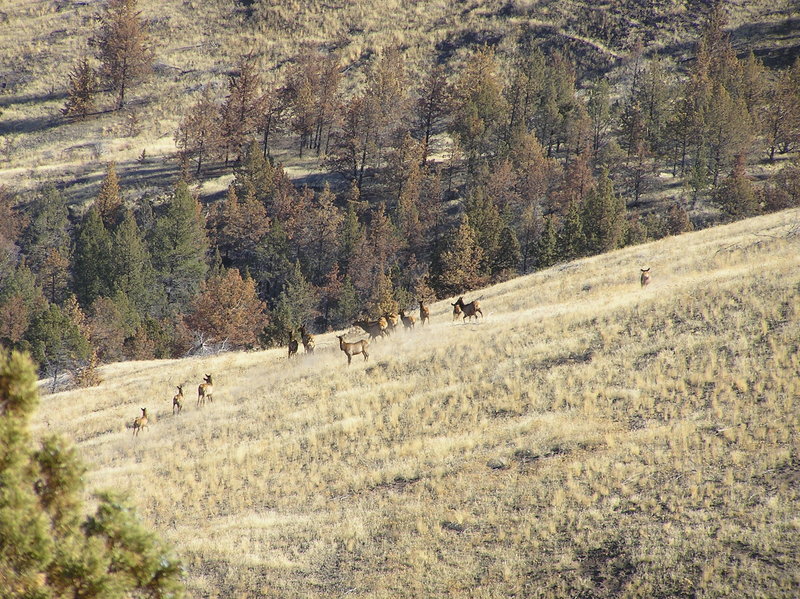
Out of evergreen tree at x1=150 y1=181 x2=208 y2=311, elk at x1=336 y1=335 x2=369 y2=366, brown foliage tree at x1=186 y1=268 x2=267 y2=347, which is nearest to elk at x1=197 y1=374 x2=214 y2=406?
elk at x1=336 y1=335 x2=369 y2=366

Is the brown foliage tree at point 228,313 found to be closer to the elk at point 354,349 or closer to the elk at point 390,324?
the elk at point 390,324

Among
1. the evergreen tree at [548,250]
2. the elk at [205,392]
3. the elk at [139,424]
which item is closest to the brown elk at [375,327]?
the elk at [205,392]

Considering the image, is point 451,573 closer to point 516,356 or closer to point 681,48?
point 516,356

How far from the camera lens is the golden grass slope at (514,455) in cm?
1211

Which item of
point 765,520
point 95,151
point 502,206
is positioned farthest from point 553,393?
point 95,151

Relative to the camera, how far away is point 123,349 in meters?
59.7

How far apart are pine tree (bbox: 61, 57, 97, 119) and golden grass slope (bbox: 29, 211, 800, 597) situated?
85530mm

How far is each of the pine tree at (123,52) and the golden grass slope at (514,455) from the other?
89.5 meters

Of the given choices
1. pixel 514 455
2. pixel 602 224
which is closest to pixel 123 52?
pixel 602 224

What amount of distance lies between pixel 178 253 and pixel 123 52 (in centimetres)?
4977

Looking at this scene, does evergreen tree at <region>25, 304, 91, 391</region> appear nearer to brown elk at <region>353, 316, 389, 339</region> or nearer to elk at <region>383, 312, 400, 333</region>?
brown elk at <region>353, 316, 389, 339</region>

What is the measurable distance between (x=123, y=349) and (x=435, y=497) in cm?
5086

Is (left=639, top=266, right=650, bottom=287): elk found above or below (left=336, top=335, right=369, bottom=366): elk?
above

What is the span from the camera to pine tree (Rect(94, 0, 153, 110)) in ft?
343
